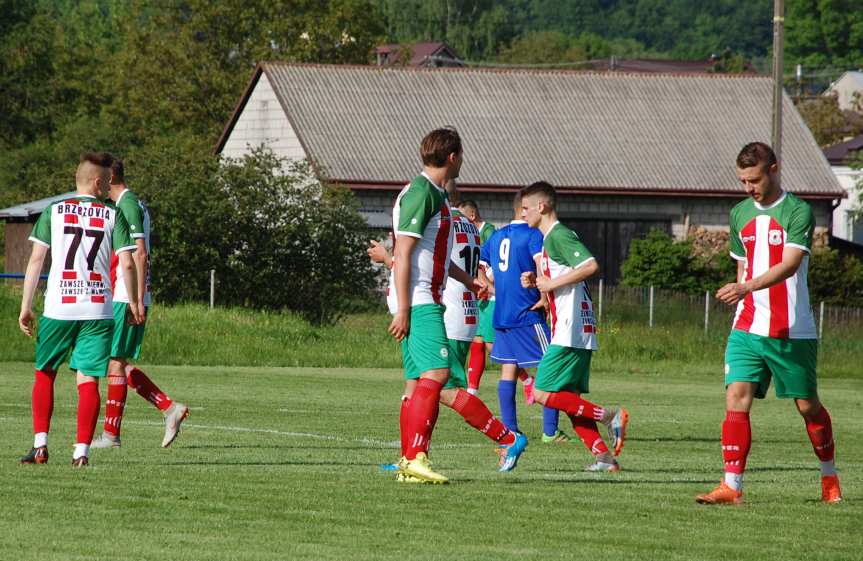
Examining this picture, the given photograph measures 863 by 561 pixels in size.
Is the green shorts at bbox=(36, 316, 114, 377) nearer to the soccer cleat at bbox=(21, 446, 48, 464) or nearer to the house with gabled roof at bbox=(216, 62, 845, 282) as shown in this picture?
the soccer cleat at bbox=(21, 446, 48, 464)

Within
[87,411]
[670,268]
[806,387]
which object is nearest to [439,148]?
[806,387]

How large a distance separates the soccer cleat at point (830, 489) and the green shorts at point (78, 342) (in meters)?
4.58

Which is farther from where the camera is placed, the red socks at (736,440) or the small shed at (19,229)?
the small shed at (19,229)

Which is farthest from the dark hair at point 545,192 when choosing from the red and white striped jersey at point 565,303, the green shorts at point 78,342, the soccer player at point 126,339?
the green shorts at point 78,342

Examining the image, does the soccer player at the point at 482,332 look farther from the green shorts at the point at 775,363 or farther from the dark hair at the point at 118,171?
the green shorts at the point at 775,363

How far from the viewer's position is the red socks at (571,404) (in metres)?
11.8

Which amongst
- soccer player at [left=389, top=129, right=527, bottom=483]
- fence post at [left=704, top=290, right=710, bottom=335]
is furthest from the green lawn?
fence post at [left=704, top=290, right=710, bottom=335]

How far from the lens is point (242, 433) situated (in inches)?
586

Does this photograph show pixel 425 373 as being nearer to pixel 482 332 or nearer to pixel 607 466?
pixel 607 466

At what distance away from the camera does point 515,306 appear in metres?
14.2

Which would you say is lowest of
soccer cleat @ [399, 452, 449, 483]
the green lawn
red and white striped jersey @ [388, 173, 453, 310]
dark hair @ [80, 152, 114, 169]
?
the green lawn

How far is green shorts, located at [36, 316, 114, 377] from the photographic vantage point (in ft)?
37.0

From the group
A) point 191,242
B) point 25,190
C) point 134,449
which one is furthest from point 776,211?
point 25,190

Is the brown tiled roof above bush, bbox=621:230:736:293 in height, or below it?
above
